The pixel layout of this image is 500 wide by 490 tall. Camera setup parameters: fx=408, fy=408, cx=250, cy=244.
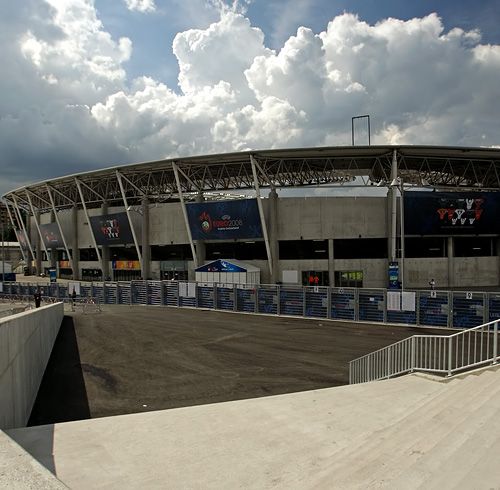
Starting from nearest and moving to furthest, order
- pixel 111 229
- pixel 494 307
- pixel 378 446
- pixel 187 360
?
pixel 378 446, pixel 187 360, pixel 494 307, pixel 111 229

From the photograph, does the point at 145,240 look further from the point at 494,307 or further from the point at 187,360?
the point at 494,307

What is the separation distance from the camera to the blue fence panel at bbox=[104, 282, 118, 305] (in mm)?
32188

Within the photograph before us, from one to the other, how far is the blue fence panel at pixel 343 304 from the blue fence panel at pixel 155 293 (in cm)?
1339

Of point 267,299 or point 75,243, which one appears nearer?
point 267,299

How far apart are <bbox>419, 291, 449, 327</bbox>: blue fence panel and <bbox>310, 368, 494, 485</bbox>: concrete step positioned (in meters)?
14.1

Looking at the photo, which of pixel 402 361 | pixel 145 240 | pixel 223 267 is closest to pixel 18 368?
pixel 402 361

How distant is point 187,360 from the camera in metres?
13.0

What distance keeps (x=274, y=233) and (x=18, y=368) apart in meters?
33.1

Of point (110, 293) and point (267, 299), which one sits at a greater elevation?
point (267, 299)

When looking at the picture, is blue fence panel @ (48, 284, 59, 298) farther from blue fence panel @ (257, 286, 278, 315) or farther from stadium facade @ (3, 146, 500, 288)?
blue fence panel @ (257, 286, 278, 315)

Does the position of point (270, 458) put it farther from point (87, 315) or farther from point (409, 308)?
point (87, 315)

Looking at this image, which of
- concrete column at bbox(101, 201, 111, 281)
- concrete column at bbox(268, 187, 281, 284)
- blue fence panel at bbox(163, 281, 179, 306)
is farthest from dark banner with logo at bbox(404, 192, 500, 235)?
concrete column at bbox(101, 201, 111, 281)

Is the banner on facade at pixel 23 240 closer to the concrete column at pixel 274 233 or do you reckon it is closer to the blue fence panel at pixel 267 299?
the concrete column at pixel 274 233

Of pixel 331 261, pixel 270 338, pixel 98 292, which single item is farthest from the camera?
pixel 331 261
